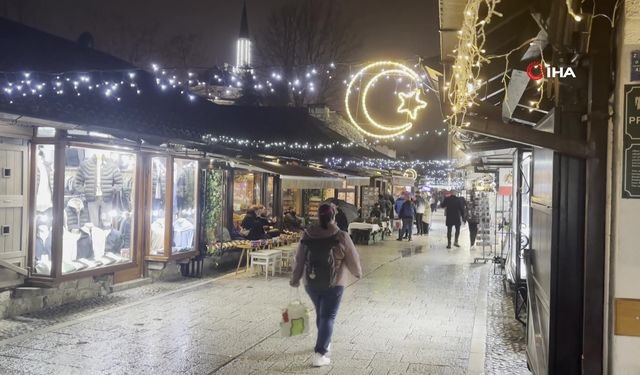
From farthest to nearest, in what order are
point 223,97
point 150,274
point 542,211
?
point 223,97 → point 150,274 → point 542,211

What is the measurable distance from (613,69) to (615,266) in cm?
122

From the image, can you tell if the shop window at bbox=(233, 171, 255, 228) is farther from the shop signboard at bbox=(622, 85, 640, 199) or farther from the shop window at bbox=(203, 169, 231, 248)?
→ the shop signboard at bbox=(622, 85, 640, 199)

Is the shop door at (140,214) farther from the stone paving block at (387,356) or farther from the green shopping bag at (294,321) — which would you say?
the stone paving block at (387,356)

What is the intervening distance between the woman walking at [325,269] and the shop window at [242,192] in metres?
11.4

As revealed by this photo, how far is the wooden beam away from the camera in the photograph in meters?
3.51

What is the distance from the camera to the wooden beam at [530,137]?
3506 millimetres

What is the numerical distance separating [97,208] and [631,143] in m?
9.30

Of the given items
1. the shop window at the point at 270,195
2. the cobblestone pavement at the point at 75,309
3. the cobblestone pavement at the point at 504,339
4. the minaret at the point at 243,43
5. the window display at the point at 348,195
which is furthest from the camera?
the minaret at the point at 243,43

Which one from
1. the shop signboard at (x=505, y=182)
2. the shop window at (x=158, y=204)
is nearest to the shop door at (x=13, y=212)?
the shop window at (x=158, y=204)

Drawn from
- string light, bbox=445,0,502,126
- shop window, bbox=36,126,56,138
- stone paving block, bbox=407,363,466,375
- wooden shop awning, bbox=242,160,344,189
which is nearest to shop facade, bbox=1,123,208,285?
shop window, bbox=36,126,56,138

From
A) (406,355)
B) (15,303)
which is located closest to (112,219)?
(15,303)

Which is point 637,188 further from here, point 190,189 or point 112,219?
point 190,189

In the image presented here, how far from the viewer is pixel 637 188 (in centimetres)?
328

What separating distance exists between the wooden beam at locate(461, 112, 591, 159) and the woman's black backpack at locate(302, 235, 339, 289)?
2.89 meters
